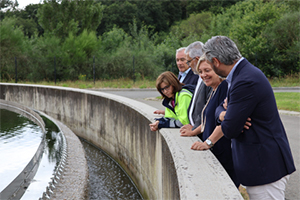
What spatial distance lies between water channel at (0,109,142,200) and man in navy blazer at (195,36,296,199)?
2.17m

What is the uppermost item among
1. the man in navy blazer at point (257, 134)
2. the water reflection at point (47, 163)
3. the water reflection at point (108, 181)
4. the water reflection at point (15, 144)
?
the man in navy blazer at point (257, 134)

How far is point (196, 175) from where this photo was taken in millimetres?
2193

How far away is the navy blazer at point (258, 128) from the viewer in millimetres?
2027

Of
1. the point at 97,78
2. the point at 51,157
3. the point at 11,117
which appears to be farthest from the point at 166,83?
the point at 97,78

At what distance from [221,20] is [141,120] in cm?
3600

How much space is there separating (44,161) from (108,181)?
2.13 meters

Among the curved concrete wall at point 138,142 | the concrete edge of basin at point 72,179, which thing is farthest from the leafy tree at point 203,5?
the concrete edge of basin at point 72,179

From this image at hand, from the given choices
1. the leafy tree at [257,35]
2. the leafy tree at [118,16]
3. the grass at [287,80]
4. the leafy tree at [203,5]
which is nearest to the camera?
the grass at [287,80]

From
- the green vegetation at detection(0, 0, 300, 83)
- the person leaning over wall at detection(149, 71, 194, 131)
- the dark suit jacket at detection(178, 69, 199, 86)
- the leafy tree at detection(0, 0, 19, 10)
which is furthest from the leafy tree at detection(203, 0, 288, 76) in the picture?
the leafy tree at detection(0, 0, 19, 10)

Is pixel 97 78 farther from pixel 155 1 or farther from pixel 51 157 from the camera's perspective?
pixel 155 1

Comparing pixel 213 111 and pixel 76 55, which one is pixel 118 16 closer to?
pixel 76 55

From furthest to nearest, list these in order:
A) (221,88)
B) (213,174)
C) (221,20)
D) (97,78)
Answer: (221,20) → (97,78) → (221,88) → (213,174)

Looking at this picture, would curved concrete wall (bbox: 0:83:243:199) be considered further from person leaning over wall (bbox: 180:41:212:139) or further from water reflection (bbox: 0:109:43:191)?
water reflection (bbox: 0:109:43:191)

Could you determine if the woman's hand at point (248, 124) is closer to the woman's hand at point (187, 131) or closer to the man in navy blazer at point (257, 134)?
the man in navy blazer at point (257, 134)
